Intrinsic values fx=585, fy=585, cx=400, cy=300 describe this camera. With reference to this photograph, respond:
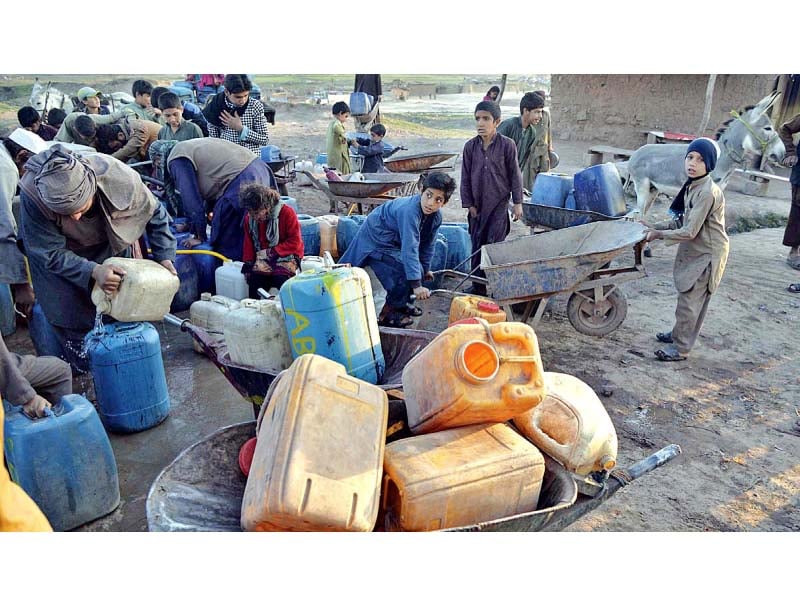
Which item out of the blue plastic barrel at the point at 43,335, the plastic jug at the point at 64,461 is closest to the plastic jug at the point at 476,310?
the plastic jug at the point at 64,461

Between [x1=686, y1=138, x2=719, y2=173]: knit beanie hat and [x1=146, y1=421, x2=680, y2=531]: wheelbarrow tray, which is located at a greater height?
[x1=686, y1=138, x2=719, y2=173]: knit beanie hat

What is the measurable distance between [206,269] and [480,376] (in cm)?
377

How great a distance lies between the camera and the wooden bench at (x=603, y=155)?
37.5 feet

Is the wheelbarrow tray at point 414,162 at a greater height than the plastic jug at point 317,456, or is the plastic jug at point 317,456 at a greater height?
the wheelbarrow tray at point 414,162

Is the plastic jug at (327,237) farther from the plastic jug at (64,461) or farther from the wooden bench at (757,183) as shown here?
the wooden bench at (757,183)

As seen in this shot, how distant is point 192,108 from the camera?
898 centimetres

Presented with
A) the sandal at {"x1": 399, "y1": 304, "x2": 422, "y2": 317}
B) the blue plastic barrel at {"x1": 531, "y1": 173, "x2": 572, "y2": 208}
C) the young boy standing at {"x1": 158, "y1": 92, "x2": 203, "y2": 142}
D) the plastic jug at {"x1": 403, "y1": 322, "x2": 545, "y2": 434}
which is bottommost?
the sandal at {"x1": 399, "y1": 304, "x2": 422, "y2": 317}

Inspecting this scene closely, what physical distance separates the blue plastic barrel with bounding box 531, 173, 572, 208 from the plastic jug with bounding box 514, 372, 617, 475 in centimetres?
456

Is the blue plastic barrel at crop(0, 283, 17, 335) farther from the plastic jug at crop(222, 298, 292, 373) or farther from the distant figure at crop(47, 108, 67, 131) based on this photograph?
the distant figure at crop(47, 108, 67, 131)

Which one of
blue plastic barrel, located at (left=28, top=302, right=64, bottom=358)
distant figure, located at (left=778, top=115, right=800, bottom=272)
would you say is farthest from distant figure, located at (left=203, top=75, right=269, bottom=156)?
distant figure, located at (left=778, top=115, right=800, bottom=272)

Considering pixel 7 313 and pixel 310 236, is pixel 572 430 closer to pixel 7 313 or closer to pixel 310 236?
pixel 310 236

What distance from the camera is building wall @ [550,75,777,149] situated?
11.7m

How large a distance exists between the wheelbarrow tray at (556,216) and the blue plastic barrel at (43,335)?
4.68 meters

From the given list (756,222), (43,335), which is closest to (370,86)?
(756,222)
